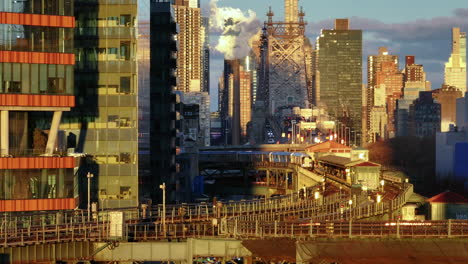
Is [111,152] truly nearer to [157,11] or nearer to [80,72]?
[80,72]

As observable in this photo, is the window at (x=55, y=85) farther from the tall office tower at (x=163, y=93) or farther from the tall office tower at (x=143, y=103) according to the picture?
the tall office tower at (x=163, y=93)

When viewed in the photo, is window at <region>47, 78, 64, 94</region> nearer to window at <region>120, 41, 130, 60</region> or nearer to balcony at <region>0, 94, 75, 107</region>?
balcony at <region>0, 94, 75, 107</region>

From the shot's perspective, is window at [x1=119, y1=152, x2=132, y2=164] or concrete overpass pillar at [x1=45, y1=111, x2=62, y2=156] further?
Result: window at [x1=119, y1=152, x2=132, y2=164]

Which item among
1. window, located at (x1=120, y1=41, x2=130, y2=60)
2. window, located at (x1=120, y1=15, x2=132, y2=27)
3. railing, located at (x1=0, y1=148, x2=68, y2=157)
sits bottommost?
railing, located at (x1=0, y1=148, x2=68, y2=157)

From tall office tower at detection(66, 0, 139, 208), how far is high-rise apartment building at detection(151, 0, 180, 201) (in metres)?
22.6

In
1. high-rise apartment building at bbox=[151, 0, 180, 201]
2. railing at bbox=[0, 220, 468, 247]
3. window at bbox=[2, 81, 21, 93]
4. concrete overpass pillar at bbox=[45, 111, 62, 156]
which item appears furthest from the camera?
high-rise apartment building at bbox=[151, 0, 180, 201]

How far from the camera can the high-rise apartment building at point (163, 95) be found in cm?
Answer: 12588

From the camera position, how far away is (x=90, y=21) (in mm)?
99688

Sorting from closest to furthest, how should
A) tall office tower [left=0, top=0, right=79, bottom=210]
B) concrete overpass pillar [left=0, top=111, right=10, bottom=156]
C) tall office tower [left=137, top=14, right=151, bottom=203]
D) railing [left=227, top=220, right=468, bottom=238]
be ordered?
railing [left=227, top=220, right=468, bottom=238] < tall office tower [left=0, top=0, right=79, bottom=210] < concrete overpass pillar [left=0, top=111, right=10, bottom=156] < tall office tower [left=137, top=14, right=151, bottom=203]

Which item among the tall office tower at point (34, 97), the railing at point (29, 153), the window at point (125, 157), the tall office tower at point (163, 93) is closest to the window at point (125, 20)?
the window at point (125, 157)

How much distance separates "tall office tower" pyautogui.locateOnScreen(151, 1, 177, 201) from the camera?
126 metres

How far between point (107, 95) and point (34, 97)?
56.1 ft

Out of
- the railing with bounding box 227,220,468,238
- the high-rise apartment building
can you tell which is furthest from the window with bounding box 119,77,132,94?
the railing with bounding box 227,220,468,238

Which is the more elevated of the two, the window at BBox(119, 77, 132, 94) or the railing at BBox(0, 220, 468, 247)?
the window at BBox(119, 77, 132, 94)
